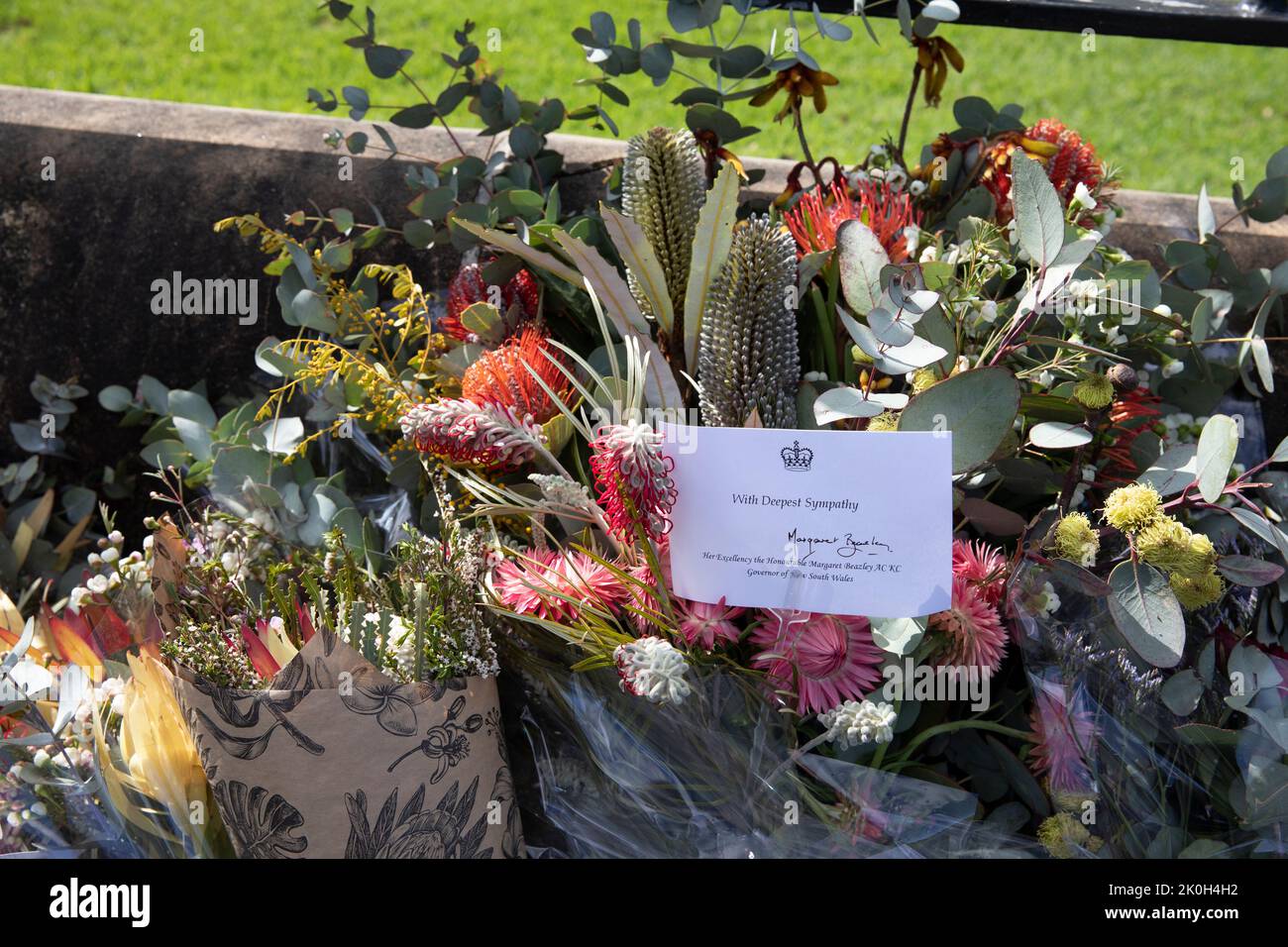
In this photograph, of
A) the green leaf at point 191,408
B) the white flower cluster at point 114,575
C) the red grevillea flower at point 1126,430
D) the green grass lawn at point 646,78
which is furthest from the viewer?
Answer: the green grass lawn at point 646,78

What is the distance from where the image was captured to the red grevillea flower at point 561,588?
0.96 meters

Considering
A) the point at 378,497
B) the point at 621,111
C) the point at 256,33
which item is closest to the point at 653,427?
the point at 378,497

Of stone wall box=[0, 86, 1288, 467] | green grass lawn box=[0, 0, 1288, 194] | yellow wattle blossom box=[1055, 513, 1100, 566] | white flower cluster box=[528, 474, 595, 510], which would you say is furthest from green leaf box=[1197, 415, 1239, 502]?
green grass lawn box=[0, 0, 1288, 194]

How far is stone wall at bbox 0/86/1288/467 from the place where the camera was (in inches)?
61.8

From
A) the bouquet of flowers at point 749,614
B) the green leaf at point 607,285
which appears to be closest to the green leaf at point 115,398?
the bouquet of flowers at point 749,614

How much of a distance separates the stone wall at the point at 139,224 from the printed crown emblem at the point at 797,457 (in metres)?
0.77

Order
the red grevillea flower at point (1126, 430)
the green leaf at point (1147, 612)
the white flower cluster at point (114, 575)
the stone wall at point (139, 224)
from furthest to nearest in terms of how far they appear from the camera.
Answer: the stone wall at point (139, 224)
the white flower cluster at point (114, 575)
the red grevillea flower at point (1126, 430)
the green leaf at point (1147, 612)

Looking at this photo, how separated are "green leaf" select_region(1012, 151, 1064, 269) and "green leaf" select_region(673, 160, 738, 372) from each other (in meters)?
0.25

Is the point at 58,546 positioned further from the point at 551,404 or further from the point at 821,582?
the point at 821,582

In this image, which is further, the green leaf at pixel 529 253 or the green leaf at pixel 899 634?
the green leaf at pixel 529 253

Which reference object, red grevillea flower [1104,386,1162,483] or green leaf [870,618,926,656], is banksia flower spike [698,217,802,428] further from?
red grevillea flower [1104,386,1162,483]

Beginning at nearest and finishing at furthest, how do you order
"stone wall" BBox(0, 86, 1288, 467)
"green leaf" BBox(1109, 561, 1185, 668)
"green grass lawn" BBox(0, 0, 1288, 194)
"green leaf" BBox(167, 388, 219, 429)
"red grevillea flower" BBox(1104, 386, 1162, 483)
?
"green leaf" BBox(1109, 561, 1185, 668), "red grevillea flower" BBox(1104, 386, 1162, 483), "green leaf" BBox(167, 388, 219, 429), "stone wall" BBox(0, 86, 1288, 467), "green grass lawn" BBox(0, 0, 1288, 194)

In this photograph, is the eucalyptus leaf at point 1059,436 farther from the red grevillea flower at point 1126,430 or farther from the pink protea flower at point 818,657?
the pink protea flower at point 818,657

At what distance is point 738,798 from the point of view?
978mm
